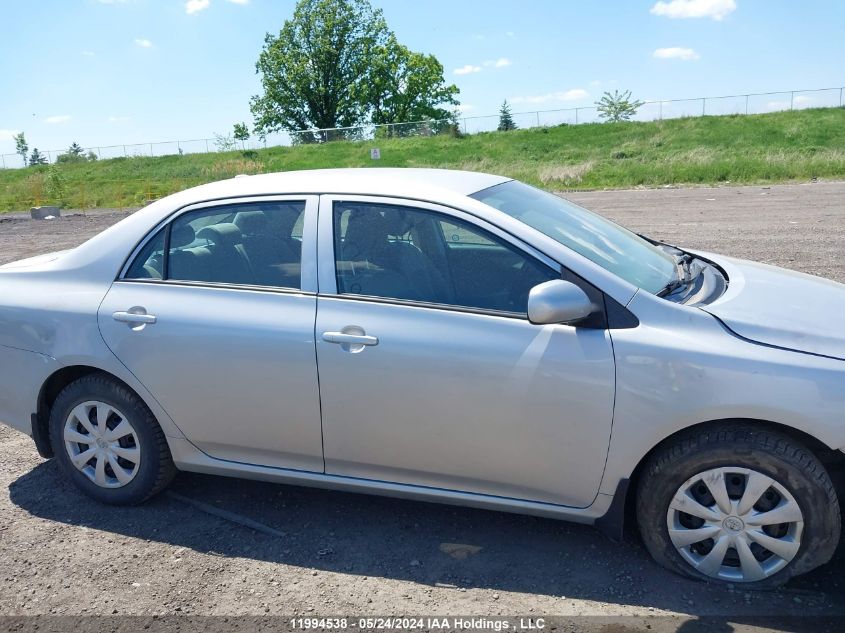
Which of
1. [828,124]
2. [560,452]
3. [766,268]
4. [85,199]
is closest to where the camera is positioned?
[560,452]

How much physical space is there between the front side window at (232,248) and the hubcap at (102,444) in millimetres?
748

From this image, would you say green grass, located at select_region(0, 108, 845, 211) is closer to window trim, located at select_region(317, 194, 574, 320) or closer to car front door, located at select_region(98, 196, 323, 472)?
window trim, located at select_region(317, 194, 574, 320)

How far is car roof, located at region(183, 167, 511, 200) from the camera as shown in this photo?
3.52 m

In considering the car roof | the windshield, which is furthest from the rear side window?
the windshield

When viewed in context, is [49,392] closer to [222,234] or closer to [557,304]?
[222,234]

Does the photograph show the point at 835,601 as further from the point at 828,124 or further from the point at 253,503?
the point at 828,124

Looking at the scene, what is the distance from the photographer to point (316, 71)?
63906 millimetres

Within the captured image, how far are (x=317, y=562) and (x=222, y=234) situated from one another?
5.47ft

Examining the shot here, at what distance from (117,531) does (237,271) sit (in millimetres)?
1445

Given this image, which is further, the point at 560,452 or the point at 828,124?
the point at 828,124

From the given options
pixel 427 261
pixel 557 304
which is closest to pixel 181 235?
pixel 427 261

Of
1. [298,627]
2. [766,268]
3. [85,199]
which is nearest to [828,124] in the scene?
[85,199]

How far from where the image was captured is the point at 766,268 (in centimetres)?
397

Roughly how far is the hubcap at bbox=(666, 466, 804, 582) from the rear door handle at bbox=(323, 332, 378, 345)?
1.41m
